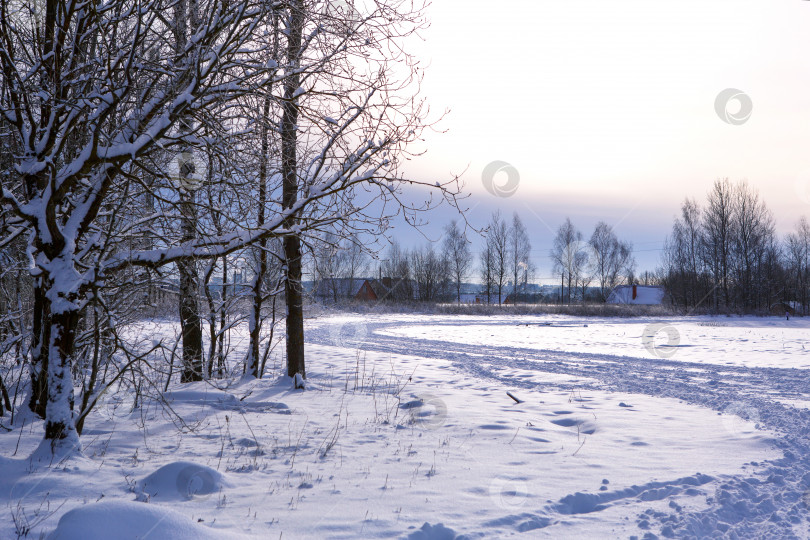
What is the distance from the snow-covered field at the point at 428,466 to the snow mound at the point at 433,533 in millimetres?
11

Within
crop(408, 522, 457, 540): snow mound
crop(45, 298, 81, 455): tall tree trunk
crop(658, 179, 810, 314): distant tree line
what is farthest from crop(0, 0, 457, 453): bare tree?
crop(658, 179, 810, 314): distant tree line

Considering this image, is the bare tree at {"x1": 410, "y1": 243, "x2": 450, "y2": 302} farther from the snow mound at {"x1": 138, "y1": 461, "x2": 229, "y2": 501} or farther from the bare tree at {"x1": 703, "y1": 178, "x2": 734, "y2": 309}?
the snow mound at {"x1": 138, "y1": 461, "x2": 229, "y2": 501}

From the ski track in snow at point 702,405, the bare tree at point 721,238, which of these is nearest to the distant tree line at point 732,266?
the bare tree at point 721,238

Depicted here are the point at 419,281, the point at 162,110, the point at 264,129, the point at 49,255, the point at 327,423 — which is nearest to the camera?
the point at 49,255

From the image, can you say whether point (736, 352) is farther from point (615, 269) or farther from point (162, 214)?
point (615, 269)

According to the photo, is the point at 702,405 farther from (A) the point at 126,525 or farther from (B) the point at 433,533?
(A) the point at 126,525

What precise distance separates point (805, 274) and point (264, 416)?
75369mm

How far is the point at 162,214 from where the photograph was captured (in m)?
5.18

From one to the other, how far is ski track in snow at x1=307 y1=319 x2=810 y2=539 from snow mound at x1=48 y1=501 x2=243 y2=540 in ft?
6.50

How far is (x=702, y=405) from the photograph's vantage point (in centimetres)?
775

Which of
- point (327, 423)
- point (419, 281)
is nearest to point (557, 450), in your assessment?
point (327, 423)

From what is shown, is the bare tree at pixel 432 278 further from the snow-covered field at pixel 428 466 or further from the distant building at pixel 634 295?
the snow-covered field at pixel 428 466

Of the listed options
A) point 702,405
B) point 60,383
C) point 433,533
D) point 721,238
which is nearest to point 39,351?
point 60,383

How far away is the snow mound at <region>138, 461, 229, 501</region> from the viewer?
3.83m
